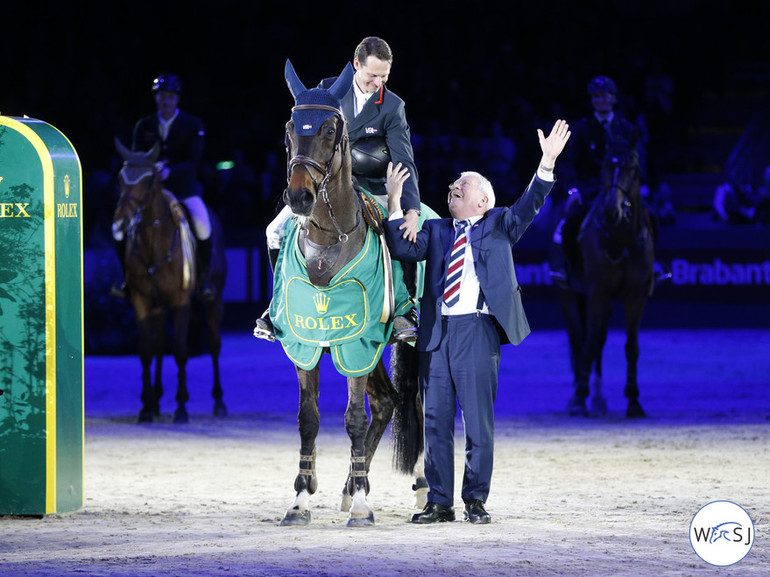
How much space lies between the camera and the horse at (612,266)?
39.7 feet

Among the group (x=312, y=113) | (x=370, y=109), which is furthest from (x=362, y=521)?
(x=370, y=109)

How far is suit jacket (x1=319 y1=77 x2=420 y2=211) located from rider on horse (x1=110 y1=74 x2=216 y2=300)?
572 cm

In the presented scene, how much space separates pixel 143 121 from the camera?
12.9 metres

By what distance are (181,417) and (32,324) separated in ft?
16.5

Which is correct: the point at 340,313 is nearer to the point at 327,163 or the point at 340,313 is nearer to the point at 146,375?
the point at 327,163

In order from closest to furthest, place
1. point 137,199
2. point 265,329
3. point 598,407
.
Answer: point 265,329 < point 137,199 < point 598,407

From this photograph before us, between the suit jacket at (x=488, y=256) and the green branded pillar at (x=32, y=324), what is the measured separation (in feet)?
6.28

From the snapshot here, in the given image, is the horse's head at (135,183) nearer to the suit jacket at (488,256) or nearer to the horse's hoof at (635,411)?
the horse's hoof at (635,411)

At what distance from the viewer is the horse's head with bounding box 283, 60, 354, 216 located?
6.05 meters

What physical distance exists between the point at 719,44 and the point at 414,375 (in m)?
17.9

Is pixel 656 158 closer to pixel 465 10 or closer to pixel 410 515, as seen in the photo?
pixel 465 10

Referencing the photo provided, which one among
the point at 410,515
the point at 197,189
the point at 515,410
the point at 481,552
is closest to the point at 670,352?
the point at 515,410

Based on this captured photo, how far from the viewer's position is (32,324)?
7.14 meters

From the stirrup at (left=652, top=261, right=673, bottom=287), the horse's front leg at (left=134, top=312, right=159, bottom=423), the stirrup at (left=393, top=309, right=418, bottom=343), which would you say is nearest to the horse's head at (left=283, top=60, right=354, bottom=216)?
the stirrup at (left=393, top=309, right=418, bottom=343)
